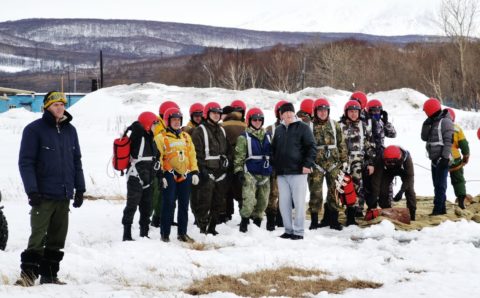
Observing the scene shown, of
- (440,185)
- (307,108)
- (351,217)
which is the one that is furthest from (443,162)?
(307,108)

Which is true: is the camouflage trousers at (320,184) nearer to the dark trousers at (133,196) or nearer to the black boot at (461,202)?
the dark trousers at (133,196)

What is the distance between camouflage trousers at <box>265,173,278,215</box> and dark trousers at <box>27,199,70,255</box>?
4.00 meters

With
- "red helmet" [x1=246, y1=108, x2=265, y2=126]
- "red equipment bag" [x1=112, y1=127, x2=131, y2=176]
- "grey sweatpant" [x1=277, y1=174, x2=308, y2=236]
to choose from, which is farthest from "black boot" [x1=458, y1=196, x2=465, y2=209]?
"red equipment bag" [x1=112, y1=127, x2=131, y2=176]

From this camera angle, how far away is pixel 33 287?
221 inches

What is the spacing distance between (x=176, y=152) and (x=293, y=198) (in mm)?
1814

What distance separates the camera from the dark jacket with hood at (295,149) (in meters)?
8.32

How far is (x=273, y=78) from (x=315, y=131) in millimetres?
68036

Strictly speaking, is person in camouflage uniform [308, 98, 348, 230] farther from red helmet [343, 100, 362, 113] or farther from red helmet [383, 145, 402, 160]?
red helmet [383, 145, 402, 160]

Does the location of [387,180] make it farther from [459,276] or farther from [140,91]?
[140,91]

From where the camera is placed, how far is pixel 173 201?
26.7ft

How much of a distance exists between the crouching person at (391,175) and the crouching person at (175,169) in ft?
10.4

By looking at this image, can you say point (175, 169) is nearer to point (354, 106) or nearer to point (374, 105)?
point (354, 106)

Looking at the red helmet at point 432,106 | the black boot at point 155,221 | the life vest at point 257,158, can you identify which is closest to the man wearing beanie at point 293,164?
the life vest at point 257,158

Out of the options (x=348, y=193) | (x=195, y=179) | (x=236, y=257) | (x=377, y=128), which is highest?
(x=377, y=128)
